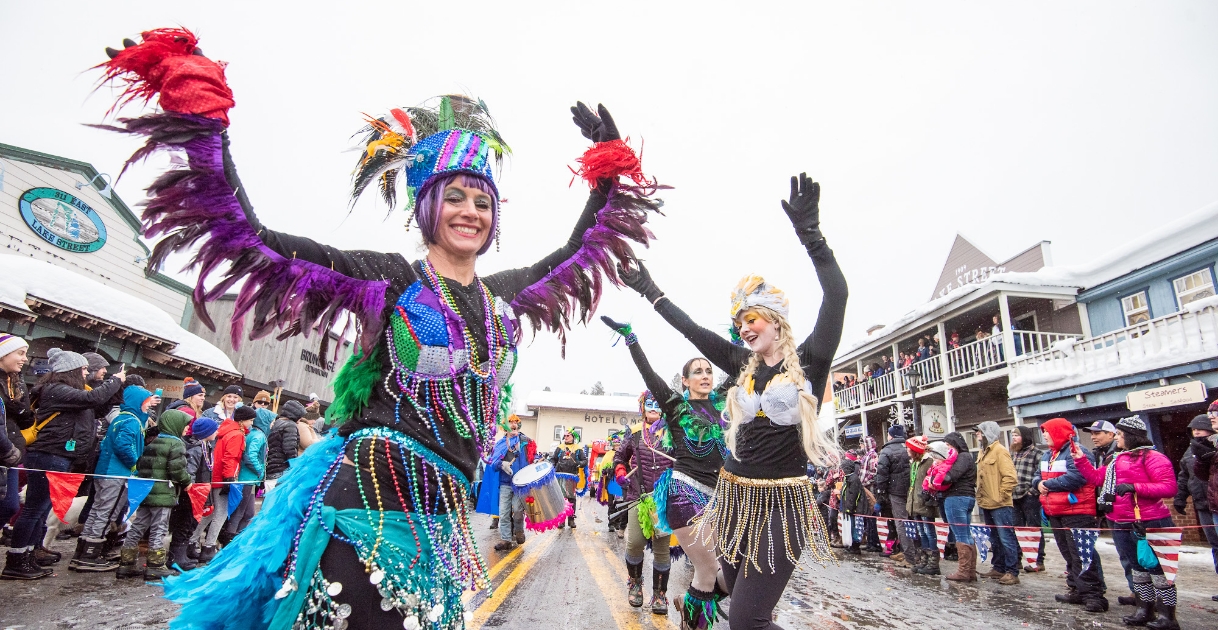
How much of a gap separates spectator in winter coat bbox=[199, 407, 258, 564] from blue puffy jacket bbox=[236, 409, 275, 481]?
0.25 ft

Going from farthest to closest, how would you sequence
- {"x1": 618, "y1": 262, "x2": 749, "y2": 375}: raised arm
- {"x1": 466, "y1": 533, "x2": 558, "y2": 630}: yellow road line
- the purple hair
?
{"x1": 466, "y1": 533, "x2": 558, "y2": 630}: yellow road line → {"x1": 618, "y1": 262, "x2": 749, "y2": 375}: raised arm → the purple hair

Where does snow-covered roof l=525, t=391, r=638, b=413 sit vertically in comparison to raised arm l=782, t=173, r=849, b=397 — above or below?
above

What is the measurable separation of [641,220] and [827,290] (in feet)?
3.19

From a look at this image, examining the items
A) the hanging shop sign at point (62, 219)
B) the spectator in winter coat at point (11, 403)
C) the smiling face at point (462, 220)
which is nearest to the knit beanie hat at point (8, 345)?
the spectator in winter coat at point (11, 403)

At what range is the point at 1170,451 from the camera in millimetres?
14070

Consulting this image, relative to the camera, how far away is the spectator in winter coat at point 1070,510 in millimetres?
6605

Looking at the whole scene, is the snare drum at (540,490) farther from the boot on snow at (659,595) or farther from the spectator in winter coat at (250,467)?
the spectator in winter coat at (250,467)

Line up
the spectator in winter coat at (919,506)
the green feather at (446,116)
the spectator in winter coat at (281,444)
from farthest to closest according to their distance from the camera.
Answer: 1. the spectator in winter coat at (919,506)
2. the spectator in winter coat at (281,444)
3. the green feather at (446,116)

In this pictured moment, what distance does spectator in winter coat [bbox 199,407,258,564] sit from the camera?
7234 mm

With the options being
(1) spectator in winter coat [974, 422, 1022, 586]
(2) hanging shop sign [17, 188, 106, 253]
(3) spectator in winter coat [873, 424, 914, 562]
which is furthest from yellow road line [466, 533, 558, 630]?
(2) hanging shop sign [17, 188, 106, 253]

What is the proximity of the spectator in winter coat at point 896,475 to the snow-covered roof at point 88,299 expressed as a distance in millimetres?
13817

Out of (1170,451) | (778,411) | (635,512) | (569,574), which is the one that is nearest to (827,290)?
(778,411)

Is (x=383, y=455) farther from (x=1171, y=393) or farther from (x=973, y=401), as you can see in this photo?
(x=973, y=401)

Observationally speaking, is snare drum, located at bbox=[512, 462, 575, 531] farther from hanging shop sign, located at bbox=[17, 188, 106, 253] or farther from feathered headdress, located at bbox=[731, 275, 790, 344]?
hanging shop sign, located at bbox=[17, 188, 106, 253]
